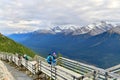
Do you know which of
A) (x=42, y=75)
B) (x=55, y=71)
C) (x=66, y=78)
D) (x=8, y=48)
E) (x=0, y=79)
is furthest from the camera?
(x=8, y=48)

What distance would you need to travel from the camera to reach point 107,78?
13.1 m

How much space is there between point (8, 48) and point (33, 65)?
170560 millimetres

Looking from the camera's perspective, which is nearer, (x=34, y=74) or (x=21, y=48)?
(x=34, y=74)

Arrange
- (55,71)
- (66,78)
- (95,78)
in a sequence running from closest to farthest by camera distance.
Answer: (95,78), (66,78), (55,71)

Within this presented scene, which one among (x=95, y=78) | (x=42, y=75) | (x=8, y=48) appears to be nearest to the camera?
(x=95, y=78)

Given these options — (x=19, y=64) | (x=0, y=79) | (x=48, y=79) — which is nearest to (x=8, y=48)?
(x=19, y=64)

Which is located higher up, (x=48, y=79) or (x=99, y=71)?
(x=99, y=71)

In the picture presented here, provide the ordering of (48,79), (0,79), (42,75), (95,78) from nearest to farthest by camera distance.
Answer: (0,79) → (95,78) → (48,79) → (42,75)

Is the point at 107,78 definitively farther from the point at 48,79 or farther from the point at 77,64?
the point at 48,79

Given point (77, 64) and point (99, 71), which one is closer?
point (99, 71)

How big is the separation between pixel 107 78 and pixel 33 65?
535 inches

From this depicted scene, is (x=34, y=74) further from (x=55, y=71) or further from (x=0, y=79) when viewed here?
(x=0, y=79)

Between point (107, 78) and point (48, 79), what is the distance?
10.3 meters

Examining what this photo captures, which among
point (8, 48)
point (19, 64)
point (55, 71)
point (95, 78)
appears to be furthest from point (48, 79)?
point (8, 48)
